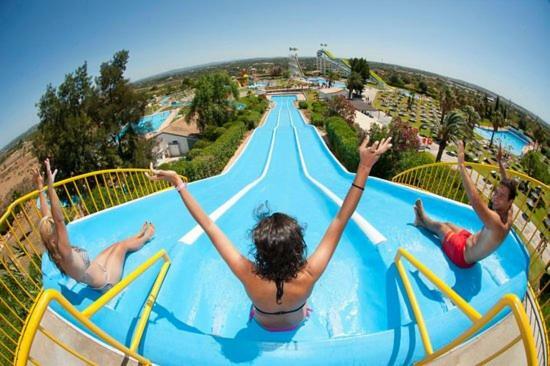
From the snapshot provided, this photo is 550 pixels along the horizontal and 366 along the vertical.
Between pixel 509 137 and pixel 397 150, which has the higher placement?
pixel 397 150

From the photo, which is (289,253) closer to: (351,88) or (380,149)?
(380,149)

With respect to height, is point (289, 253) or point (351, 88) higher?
point (289, 253)

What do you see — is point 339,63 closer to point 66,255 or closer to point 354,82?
point 354,82

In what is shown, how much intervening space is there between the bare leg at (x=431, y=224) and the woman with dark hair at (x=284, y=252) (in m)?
2.74

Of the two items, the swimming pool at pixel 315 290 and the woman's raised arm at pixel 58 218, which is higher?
the woman's raised arm at pixel 58 218

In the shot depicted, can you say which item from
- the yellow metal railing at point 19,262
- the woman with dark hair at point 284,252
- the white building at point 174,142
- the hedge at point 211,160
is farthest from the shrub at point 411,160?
the white building at point 174,142

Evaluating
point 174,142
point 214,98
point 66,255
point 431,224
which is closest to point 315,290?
point 431,224

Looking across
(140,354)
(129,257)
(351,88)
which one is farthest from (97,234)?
(351,88)

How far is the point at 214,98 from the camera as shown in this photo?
28.3m

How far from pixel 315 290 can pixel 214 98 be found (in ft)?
90.5

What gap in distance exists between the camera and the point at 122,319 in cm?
248

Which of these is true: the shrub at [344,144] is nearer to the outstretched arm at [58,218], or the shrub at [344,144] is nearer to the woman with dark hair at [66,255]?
the woman with dark hair at [66,255]

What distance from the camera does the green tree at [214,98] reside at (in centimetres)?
2717

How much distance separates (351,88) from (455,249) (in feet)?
215
